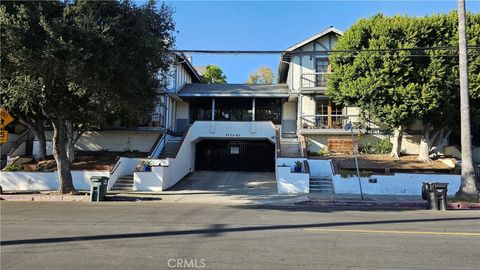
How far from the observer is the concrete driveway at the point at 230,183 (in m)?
21.2

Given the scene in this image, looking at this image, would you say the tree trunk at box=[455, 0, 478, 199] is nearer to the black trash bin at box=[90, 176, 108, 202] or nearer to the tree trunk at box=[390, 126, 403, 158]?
the tree trunk at box=[390, 126, 403, 158]

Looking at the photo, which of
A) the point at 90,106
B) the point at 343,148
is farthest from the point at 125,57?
the point at 343,148

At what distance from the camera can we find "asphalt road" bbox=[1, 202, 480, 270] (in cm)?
655

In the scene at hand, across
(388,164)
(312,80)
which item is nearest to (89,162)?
(312,80)

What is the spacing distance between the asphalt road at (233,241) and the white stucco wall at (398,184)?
26.3 ft

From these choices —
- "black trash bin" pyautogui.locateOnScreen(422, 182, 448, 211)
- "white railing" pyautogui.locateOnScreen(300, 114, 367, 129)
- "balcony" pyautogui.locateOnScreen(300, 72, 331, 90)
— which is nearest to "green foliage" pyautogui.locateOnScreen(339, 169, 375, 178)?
"black trash bin" pyautogui.locateOnScreen(422, 182, 448, 211)

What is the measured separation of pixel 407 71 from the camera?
21.8 metres

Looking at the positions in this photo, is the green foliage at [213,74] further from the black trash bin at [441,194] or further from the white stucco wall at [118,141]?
the black trash bin at [441,194]

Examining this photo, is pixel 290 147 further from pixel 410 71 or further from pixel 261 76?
pixel 261 76

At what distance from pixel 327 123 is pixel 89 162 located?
15.0 metres

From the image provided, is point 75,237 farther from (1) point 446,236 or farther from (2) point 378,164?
(2) point 378,164

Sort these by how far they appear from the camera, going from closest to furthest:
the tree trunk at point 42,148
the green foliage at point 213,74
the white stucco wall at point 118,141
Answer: the tree trunk at point 42,148 → the white stucco wall at point 118,141 → the green foliage at point 213,74

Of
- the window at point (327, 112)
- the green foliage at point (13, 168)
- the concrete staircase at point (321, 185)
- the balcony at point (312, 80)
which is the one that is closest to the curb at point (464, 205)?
the concrete staircase at point (321, 185)

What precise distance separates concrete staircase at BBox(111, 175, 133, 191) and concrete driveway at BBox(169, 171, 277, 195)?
2.09 meters
